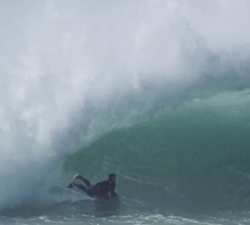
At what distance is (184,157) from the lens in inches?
443

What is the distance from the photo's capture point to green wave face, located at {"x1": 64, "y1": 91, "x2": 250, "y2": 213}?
10359 millimetres

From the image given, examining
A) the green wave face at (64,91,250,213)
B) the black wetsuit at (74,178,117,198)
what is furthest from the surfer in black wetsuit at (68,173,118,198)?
the green wave face at (64,91,250,213)

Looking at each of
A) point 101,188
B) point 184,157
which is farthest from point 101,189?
point 184,157

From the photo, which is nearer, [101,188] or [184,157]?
[101,188]

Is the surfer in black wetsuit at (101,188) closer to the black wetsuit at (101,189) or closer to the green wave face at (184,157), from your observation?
the black wetsuit at (101,189)

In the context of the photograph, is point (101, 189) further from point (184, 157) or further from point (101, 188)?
point (184, 157)

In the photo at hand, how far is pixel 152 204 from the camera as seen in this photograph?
10164 millimetres

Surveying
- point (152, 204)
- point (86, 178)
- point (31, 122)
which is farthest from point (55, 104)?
point (152, 204)

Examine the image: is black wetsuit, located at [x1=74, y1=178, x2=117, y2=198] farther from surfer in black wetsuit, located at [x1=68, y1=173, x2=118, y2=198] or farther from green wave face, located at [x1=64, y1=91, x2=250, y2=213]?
green wave face, located at [x1=64, y1=91, x2=250, y2=213]

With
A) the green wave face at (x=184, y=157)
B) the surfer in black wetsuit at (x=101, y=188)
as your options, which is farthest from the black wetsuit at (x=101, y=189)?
the green wave face at (x=184, y=157)

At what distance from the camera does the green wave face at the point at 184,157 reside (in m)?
10.4

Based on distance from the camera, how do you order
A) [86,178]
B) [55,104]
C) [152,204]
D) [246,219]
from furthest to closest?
[55,104] → [86,178] → [152,204] → [246,219]

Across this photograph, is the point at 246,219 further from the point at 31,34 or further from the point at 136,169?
the point at 31,34

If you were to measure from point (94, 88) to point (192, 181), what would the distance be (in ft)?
8.43
